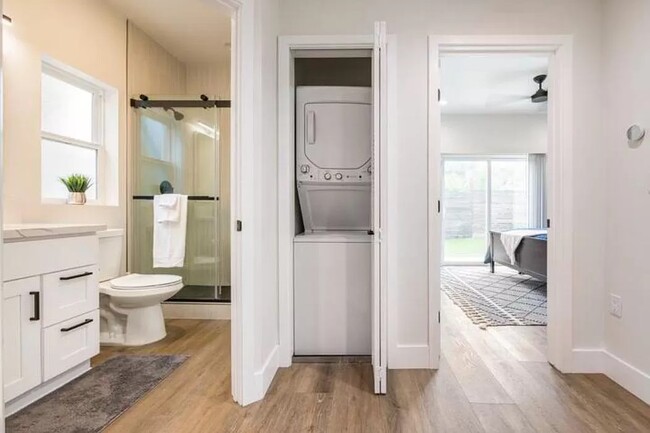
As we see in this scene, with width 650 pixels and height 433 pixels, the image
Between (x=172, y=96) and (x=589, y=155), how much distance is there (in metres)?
3.41

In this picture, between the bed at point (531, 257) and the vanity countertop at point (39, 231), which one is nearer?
the vanity countertop at point (39, 231)

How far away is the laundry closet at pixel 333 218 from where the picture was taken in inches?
98.0

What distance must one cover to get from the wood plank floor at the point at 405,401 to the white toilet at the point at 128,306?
20 cm

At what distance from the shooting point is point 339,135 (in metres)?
2.63

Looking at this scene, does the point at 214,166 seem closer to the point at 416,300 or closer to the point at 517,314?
the point at 416,300

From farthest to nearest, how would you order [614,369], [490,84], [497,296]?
[490,84] → [497,296] → [614,369]

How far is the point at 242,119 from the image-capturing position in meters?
1.92

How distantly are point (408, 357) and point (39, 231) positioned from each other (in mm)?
2245

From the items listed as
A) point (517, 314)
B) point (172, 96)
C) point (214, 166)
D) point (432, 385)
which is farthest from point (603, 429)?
point (172, 96)

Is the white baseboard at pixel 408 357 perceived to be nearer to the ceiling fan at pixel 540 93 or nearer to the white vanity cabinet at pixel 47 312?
the white vanity cabinet at pixel 47 312

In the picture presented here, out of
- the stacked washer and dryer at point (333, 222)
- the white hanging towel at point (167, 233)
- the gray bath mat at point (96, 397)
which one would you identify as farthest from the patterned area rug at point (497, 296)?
the white hanging towel at point (167, 233)

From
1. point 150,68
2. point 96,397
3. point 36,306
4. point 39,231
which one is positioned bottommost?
point 96,397

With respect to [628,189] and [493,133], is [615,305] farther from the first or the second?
[493,133]

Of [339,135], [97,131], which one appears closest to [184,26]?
[97,131]
